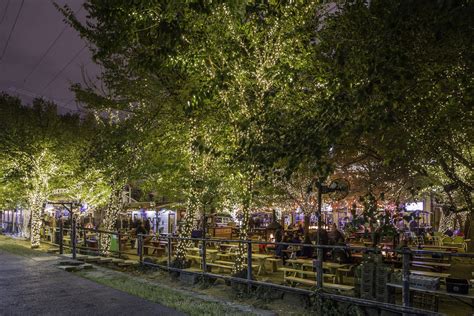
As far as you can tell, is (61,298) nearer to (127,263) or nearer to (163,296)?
(163,296)

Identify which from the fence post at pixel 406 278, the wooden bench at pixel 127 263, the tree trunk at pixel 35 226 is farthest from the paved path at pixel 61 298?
the tree trunk at pixel 35 226

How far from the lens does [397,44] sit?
24.7ft

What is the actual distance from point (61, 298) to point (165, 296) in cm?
211

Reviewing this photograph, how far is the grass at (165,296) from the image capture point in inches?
316

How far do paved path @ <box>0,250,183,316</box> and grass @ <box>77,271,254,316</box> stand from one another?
26cm

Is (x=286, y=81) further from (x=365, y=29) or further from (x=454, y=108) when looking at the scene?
(x=454, y=108)

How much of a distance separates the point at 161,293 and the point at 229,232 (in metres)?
16.1

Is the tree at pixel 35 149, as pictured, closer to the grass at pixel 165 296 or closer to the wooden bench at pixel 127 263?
the wooden bench at pixel 127 263

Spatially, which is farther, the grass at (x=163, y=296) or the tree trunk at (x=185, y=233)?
the tree trunk at (x=185, y=233)

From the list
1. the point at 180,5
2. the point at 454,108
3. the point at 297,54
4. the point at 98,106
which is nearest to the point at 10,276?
the point at 98,106

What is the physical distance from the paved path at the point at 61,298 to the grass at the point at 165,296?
10.4 inches

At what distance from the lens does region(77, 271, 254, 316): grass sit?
8.03m

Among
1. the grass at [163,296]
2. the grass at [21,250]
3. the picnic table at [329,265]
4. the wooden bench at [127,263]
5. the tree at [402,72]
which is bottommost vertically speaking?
the grass at [21,250]

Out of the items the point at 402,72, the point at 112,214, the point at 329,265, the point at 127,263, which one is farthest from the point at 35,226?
the point at 402,72
